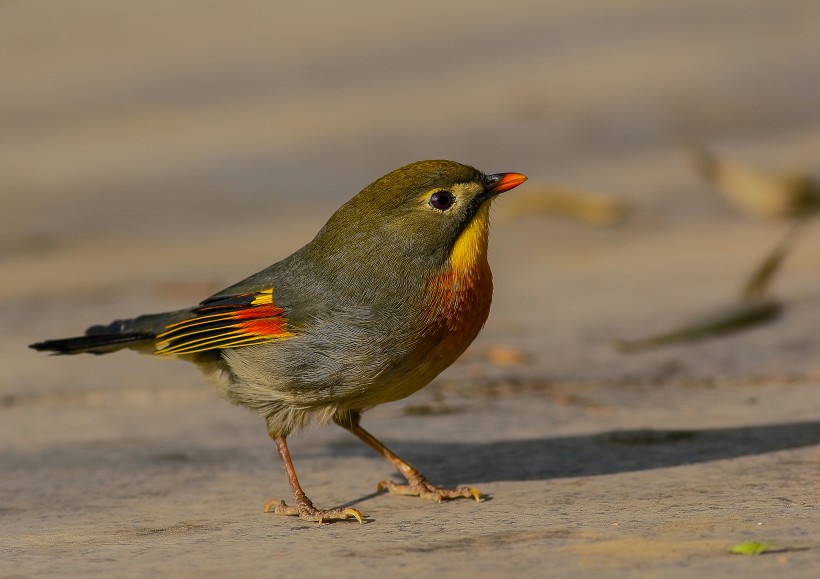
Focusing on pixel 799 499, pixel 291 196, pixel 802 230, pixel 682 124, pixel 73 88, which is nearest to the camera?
pixel 799 499

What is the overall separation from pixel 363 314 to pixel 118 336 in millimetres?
1156

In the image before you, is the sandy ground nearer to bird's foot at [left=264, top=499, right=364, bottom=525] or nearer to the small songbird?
bird's foot at [left=264, top=499, right=364, bottom=525]

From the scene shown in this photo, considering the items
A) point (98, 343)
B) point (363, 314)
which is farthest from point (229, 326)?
point (98, 343)

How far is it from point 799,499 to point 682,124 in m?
5.89

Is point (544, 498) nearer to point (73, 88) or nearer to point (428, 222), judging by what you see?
point (428, 222)

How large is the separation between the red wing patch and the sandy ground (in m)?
0.47

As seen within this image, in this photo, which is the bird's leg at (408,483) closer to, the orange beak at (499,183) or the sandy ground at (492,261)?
the sandy ground at (492,261)

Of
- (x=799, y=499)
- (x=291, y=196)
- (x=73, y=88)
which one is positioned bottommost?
(x=799, y=499)

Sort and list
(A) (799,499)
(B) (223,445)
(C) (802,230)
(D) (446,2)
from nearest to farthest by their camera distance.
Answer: (A) (799,499) < (B) (223,445) < (C) (802,230) < (D) (446,2)

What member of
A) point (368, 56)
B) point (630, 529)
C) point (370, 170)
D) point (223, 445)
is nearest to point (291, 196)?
point (370, 170)

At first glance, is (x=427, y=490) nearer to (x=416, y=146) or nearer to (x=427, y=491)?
(x=427, y=491)

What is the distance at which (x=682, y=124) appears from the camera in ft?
31.8

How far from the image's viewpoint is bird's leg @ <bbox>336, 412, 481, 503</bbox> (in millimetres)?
4605

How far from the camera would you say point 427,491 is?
183 inches
